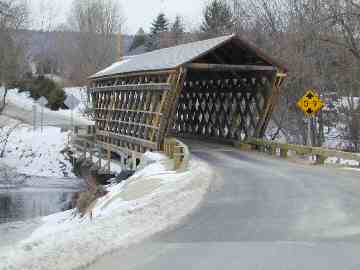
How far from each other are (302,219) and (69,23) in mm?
81063

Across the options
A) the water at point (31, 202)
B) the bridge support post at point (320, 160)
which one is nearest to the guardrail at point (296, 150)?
the bridge support post at point (320, 160)

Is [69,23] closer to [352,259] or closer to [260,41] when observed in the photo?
[260,41]

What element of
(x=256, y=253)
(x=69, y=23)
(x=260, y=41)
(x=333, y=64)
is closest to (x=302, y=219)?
(x=256, y=253)

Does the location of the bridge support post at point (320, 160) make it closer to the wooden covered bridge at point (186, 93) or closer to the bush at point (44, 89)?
the wooden covered bridge at point (186, 93)

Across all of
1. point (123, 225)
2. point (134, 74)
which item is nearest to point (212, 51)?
point (134, 74)

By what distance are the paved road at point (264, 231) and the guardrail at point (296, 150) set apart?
8.54ft

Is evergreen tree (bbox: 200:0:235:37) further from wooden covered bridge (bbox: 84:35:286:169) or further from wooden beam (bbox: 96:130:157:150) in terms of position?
wooden beam (bbox: 96:130:157:150)

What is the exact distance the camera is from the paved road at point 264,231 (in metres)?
6.93

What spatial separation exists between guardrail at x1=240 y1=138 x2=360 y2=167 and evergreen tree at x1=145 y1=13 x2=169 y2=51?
43503mm

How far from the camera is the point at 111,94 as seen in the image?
1106 inches

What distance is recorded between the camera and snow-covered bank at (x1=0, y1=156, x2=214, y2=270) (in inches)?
275

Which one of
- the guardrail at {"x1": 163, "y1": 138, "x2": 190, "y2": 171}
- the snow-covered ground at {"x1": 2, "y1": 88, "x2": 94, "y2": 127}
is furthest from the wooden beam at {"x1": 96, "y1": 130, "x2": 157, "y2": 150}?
the snow-covered ground at {"x1": 2, "y1": 88, "x2": 94, "y2": 127}

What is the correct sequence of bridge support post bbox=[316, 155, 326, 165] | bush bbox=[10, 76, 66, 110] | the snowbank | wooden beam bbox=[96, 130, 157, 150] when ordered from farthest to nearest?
bush bbox=[10, 76, 66, 110]
the snowbank
wooden beam bbox=[96, 130, 157, 150]
bridge support post bbox=[316, 155, 326, 165]

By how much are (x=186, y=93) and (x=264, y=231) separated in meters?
21.4
